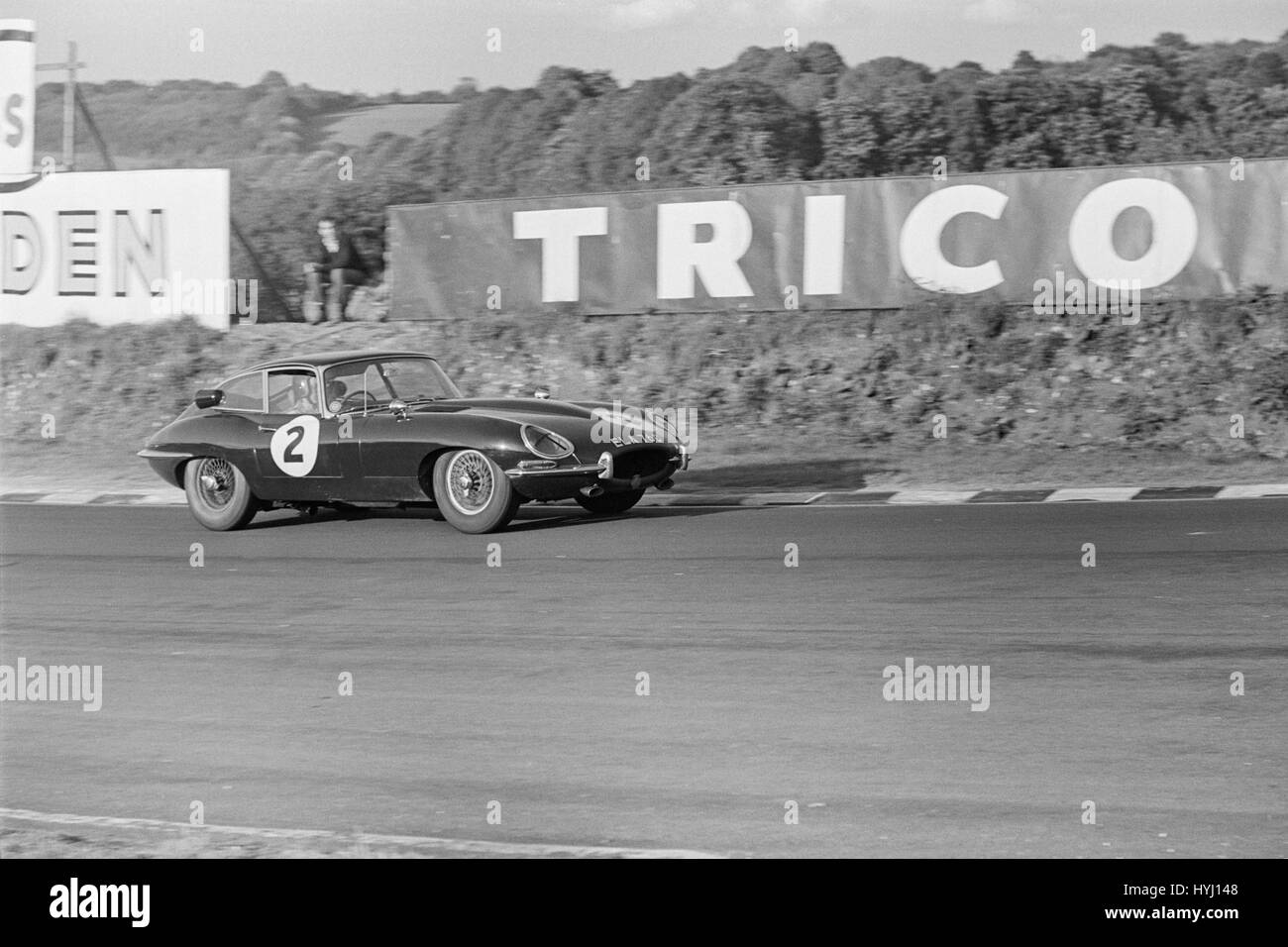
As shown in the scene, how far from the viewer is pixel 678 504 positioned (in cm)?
1355

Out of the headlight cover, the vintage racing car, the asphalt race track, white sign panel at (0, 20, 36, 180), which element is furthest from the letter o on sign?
white sign panel at (0, 20, 36, 180)

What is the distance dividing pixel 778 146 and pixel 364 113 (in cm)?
1481

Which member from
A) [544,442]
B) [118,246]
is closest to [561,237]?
[118,246]

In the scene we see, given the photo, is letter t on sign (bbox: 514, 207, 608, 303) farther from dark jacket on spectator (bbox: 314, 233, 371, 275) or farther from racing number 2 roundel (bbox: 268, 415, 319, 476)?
racing number 2 roundel (bbox: 268, 415, 319, 476)

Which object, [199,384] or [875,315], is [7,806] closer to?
[875,315]

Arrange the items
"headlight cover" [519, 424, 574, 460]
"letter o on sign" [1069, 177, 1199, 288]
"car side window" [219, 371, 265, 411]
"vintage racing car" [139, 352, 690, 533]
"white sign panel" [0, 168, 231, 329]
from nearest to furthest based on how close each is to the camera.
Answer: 1. "headlight cover" [519, 424, 574, 460]
2. "vintage racing car" [139, 352, 690, 533]
3. "car side window" [219, 371, 265, 411]
4. "letter o on sign" [1069, 177, 1199, 288]
5. "white sign panel" [0, 168, 231, 329]

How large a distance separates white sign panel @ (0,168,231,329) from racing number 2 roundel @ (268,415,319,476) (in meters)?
10.4

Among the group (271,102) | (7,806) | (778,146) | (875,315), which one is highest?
(271,102)

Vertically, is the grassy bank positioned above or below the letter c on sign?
below

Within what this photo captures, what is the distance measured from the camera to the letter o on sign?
17984 millimetres

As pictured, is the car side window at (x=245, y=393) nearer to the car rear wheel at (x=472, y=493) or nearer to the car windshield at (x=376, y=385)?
the car windshield at (x=376, y=385)
